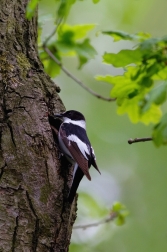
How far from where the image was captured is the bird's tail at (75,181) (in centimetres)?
278

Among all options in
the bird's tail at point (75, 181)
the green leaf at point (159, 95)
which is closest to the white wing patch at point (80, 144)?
the bird's tail at point (75, 181)

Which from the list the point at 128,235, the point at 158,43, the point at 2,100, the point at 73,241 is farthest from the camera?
the point at 128,235

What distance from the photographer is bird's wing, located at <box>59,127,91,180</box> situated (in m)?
2.97

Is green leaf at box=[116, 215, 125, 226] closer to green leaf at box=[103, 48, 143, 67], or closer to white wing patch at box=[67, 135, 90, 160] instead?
white wing patch at box=[67, 135, 90, 160]

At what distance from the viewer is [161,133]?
2.27 meters

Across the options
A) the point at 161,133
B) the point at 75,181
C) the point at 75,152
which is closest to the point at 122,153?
the point at 75,152

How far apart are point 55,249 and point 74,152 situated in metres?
0.72

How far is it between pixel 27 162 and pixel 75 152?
508 mm

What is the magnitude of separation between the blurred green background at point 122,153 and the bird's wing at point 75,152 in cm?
427

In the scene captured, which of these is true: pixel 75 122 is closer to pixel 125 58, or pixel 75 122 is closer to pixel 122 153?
pixel 125 58

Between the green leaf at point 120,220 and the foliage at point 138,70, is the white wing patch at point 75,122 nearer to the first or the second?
the foliage at point 138,70

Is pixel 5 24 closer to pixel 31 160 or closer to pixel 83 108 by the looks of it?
pixel 31 160

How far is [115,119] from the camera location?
28.2 feet

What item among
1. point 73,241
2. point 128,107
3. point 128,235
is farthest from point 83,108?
point 128,107
